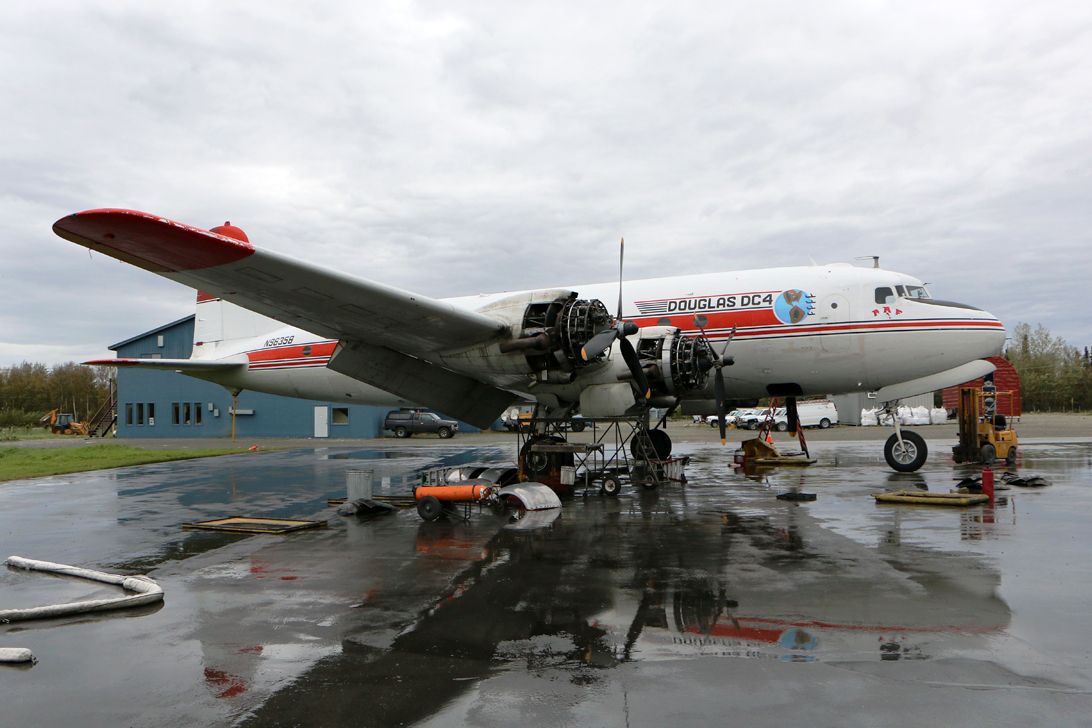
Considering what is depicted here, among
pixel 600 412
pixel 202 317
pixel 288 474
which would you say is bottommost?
pixel 288 474

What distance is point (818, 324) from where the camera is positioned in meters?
15.8

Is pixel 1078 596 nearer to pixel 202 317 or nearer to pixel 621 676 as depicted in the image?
pixel 621 676

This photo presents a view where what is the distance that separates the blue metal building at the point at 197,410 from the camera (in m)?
46.1

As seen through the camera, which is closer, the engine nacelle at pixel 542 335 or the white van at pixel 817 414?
the engine nacelle at pixel 542 335

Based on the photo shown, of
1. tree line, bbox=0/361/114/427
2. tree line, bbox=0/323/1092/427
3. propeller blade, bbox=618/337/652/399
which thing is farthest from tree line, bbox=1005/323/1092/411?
tree line, bbox=0/361/114/427

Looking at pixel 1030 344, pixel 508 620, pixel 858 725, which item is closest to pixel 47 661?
pixel 508 620

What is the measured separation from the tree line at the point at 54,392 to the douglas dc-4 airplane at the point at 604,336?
71.5 m

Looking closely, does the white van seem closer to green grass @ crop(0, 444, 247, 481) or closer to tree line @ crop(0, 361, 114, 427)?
green grass @ crop(0, 444, 247, 481)

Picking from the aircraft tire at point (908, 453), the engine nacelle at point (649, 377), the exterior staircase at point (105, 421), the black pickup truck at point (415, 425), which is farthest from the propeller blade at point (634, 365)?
the exterior staircase at point (105, 421)

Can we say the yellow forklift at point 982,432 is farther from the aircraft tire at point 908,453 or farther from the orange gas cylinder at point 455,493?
the orange gas cylinder at point 455,493

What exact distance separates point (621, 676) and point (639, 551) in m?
3.89

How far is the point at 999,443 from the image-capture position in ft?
62.4

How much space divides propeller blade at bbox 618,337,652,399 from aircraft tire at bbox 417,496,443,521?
444 centimetres

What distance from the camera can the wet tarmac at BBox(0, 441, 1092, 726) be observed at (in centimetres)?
412
